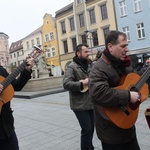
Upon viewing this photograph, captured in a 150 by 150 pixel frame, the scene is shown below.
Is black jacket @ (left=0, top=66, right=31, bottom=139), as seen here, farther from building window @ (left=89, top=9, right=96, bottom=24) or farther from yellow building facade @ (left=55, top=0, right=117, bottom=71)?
building window @ (left=89, top=9, right=96, bottom=24)

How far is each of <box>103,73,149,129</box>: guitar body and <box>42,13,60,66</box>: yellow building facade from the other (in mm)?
37830

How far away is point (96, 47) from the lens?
106 feet

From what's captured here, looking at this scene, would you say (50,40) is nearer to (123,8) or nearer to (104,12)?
(104,12)

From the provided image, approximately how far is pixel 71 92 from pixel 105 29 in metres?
28.5

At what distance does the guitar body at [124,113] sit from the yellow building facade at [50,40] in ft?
124

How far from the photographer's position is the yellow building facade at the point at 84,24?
3070 cm

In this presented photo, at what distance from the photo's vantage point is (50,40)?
41.9 meters

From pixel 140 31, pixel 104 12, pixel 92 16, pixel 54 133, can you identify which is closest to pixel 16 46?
pixel 92 16

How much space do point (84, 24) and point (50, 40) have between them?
370 inches

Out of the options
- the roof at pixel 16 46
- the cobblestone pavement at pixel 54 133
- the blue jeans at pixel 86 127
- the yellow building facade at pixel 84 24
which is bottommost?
the cobblestone pavement at pixel 54 133

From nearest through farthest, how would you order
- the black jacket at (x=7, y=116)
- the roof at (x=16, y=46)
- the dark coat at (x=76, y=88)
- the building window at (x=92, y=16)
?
the black jacket at (x=7, y=116)
the dark coat at (x=76, y=88)
the building window at (x=92, y=16)
the roof at (x=16, y=46)

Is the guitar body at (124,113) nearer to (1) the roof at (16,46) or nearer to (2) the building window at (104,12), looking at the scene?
(2) the building window at (104,12)

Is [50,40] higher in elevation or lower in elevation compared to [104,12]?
lower

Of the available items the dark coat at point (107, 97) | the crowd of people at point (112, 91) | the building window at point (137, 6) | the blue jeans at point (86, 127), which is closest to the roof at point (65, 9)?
the building window at point (137, 6)
